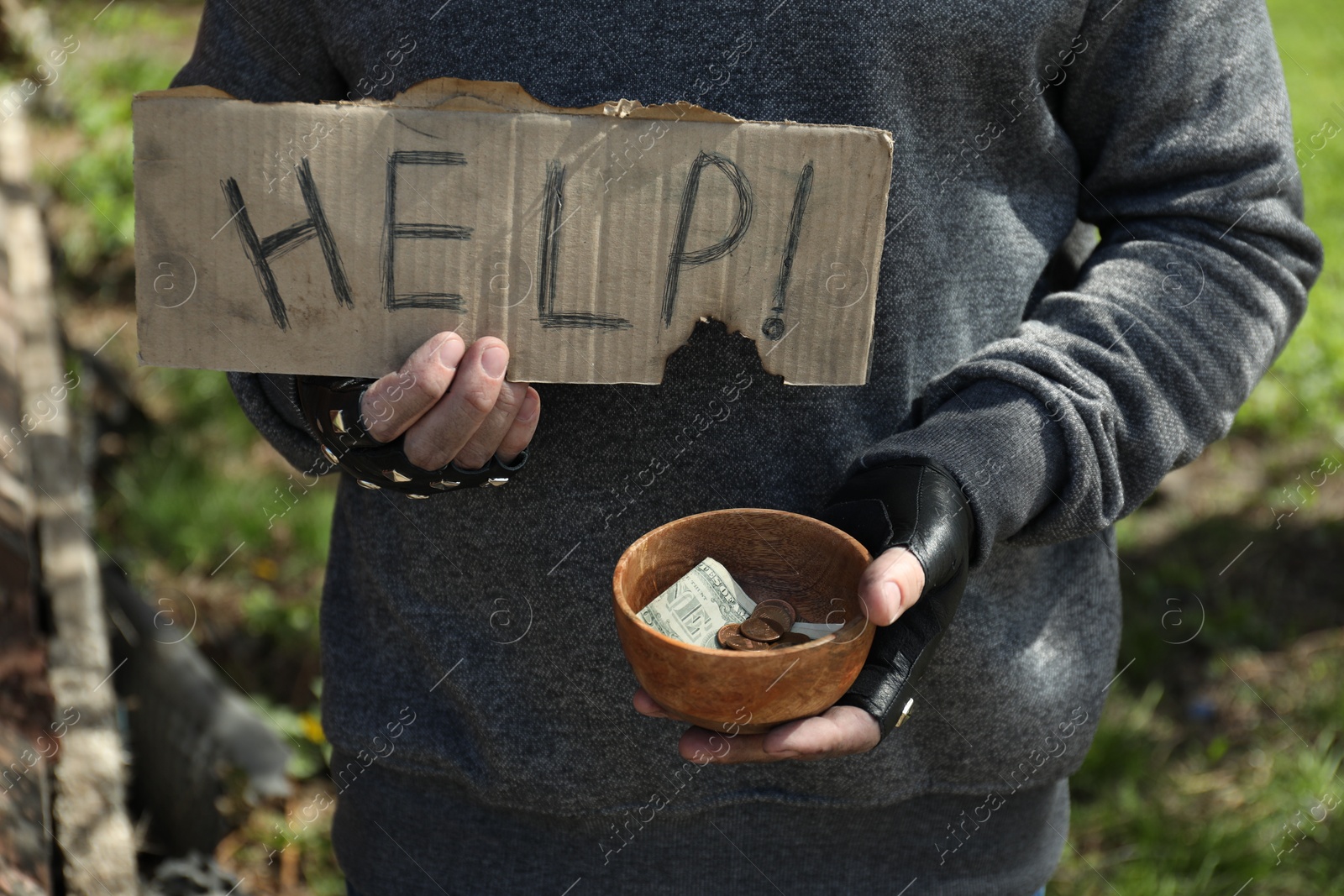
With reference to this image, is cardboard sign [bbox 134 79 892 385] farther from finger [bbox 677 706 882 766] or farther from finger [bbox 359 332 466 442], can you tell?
finger [bbox 677 706 882 766]

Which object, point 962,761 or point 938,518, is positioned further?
point 962,761

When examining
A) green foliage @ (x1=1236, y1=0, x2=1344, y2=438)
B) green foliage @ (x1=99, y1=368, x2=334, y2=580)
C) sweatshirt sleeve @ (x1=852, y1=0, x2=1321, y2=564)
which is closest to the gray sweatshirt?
sweatshirt sleeve @ (x1=852, y1=0, x2=1321, y2=564)

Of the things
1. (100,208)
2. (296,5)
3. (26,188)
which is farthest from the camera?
(100,208)

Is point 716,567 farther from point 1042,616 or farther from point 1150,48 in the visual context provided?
point 1150,48

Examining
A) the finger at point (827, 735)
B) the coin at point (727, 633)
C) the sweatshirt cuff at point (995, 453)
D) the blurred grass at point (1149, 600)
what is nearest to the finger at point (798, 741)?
the finger at point (827, 735)

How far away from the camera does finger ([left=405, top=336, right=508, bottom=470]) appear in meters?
1.12

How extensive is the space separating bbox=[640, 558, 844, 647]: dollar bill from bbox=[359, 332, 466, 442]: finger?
318mm

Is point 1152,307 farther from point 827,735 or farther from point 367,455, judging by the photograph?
point 367,455

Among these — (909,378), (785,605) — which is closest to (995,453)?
(909,378)

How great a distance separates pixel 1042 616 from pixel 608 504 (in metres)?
0.57

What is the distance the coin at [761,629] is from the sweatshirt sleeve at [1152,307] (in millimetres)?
206

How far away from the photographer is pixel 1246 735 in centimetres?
296

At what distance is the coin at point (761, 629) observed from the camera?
3.94 feet

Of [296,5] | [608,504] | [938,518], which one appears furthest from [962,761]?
[296,5]
